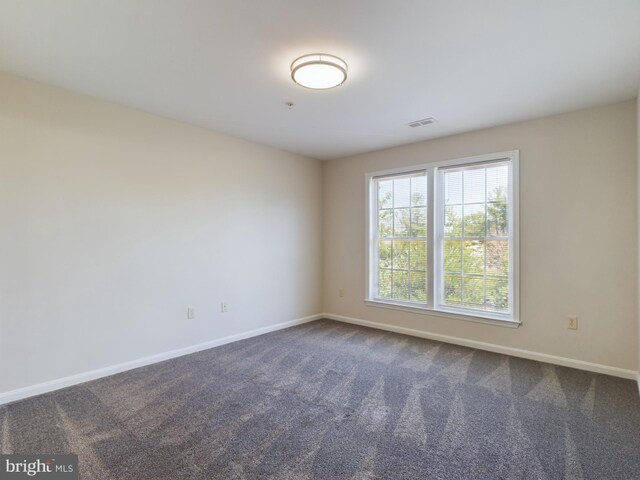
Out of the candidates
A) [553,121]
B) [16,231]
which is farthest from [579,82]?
[16,231]

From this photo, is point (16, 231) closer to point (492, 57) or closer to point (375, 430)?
point (375, 430)

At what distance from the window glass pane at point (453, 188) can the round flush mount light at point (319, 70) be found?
2.22 m

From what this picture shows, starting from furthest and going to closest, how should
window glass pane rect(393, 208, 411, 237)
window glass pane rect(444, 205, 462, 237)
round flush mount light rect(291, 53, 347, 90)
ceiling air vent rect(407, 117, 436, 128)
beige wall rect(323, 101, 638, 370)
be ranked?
window glass pane rect(393, 208, 411, 237), window glass pane rect(444, 205, 462, 237), ceiling air vent rect(407, 117, 436, 128), beige wall rect(323, 101, 638, 370), round flush mount light rect(291, 53, 347, 90)

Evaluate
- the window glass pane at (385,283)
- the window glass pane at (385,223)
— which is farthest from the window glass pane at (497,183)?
the window glass pane at (385,283)

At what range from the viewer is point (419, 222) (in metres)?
4.46

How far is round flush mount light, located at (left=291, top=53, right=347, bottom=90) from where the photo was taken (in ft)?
7.80

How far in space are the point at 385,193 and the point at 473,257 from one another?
1.50 metres

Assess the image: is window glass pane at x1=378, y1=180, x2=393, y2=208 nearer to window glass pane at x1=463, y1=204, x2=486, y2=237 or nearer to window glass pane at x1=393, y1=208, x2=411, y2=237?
window glass pane at x1=393, y1=208, x2=411, y2=237

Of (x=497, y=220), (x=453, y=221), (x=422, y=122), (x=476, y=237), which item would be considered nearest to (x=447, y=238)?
(x=453, y=221)

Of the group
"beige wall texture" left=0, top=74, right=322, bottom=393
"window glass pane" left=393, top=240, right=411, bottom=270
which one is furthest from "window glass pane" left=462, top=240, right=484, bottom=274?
"beige wall texture" left=0, top=74, right=322, bottom=393

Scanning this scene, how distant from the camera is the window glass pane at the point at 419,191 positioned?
174 inches

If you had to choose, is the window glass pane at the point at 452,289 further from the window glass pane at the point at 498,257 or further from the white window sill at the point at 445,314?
the window glass pane at the point at 498,257

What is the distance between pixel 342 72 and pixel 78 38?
1.75 m

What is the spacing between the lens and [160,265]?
353 cm
